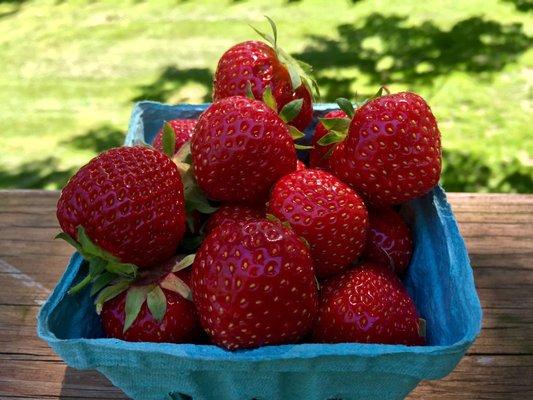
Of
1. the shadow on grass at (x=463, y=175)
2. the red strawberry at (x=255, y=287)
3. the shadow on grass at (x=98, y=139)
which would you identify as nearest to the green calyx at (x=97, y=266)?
the red strawberry at (x=255, y=287)

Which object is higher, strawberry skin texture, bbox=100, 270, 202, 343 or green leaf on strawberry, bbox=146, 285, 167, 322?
green leaf on strawberry, bbox=146, 285, 167, 322

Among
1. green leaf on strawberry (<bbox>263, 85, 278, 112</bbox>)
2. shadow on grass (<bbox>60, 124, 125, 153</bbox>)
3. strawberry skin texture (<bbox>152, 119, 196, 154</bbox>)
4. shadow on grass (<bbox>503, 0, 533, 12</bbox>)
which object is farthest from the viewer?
shadow on grass (<bbox>503, 0, 533, 12</bbox>)

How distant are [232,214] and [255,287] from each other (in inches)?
9.9

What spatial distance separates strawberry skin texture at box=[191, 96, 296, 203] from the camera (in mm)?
1098

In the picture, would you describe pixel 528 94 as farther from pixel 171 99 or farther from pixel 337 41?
pixel 171 99

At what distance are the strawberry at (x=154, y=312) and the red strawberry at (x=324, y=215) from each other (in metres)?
0.20

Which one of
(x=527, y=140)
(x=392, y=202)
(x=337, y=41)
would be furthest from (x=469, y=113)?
(x=392, y=202)

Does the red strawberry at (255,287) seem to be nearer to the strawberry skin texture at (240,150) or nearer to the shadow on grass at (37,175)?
the strawberry skin texture at (240,150)

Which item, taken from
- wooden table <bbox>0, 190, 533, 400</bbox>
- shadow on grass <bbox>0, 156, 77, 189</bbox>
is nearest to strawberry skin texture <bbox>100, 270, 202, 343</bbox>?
wooden table <bbox>0, 190, 533, 400</bbox>

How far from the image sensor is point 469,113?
300 centimetres

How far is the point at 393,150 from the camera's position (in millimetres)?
1104

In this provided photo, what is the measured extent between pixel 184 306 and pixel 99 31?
3.46m

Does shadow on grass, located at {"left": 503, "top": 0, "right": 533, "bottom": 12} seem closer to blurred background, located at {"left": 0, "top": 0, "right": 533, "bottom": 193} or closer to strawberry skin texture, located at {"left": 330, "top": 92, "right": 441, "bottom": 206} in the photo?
blurred background, located at {"left": 0, "top": 0, "right": 533, "bottom": 193}

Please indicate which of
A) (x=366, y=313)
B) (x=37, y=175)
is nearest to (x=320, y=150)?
(x=366, y=313)
